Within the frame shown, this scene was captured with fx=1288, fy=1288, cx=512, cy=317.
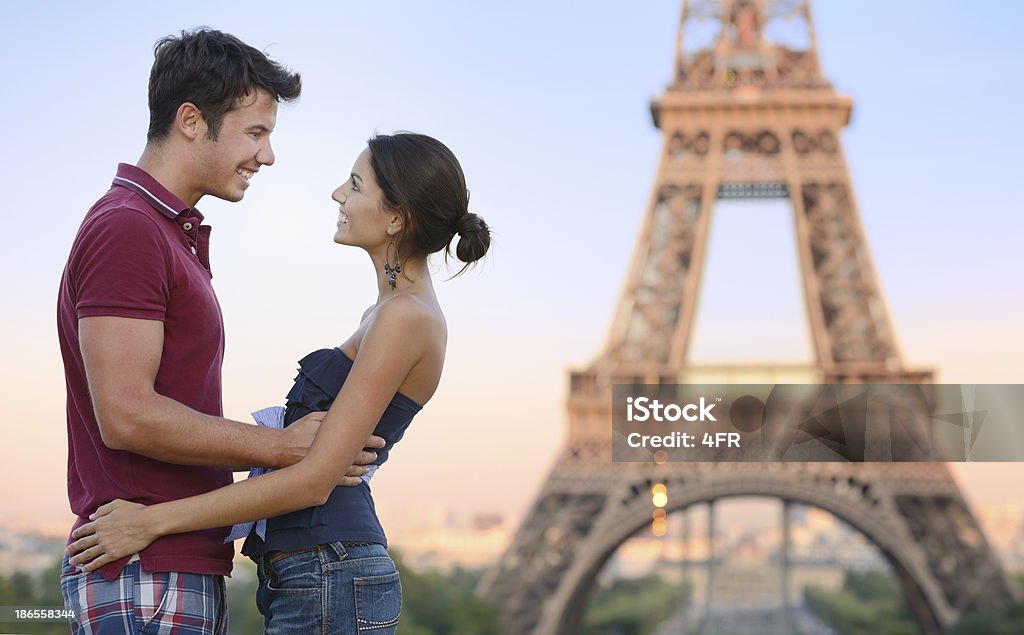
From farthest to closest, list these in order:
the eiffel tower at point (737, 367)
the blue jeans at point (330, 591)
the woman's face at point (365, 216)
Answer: the eiffel tower at point (737, 367), the woman's face at point (365, 216), the blue jeans at point (330, 591)

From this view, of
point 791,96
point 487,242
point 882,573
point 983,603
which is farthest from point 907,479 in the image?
point 882,573

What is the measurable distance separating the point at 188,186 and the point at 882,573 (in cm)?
4506

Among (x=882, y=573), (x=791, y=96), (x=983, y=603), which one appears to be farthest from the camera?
(x=882, y=573)

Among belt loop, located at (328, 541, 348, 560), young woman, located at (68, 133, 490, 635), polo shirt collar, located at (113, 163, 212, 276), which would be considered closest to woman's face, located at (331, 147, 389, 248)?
young woman, located at (68, 133, 490, 635)

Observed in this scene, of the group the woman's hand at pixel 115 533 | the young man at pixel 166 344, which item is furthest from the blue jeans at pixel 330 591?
the woman's hand at pixel 115 533

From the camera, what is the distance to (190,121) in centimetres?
202

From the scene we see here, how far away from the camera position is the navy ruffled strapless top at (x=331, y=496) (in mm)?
1989

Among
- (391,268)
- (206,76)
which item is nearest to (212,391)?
(391,268)

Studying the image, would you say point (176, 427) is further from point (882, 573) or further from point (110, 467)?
point (882, 573)

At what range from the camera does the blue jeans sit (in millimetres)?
1956

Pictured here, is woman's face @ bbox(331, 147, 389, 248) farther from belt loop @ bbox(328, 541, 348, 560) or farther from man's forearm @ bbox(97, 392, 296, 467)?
belt loop @ bbox(328, 541, 348, 560)

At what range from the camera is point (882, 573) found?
44188mm

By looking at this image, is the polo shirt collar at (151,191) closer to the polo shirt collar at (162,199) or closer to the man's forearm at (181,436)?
the polo shirt collar at (162,199)

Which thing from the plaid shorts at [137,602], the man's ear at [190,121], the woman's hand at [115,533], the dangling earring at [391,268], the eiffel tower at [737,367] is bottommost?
the plaid shorts at [137,602]
